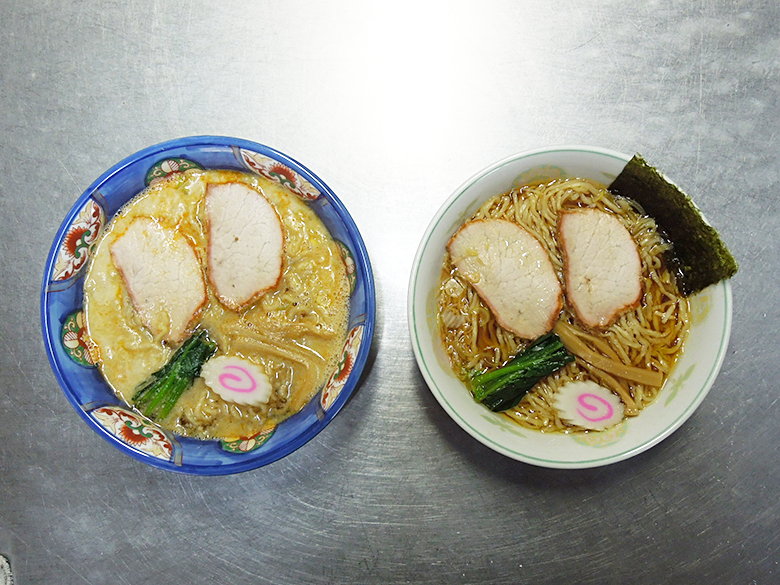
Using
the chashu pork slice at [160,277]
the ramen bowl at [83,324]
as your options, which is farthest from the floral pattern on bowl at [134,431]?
the chashu pork slice at [160,277]

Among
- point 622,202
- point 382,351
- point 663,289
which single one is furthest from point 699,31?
point 382,351

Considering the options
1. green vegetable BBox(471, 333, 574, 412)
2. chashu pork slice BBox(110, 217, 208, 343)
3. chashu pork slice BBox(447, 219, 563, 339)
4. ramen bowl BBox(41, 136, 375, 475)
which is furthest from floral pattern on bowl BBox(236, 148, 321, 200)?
green vegetable BBox(471, 333, 574, 412)

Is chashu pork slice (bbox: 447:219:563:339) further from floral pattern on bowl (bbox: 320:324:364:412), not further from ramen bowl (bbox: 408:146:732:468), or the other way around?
floral pattern on bowl (bbox: 320:324:364:412)

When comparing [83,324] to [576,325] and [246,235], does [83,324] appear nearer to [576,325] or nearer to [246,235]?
[246,235]

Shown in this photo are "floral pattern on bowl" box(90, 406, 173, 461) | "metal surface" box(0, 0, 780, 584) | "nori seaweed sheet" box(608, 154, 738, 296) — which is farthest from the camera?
"metal surface" box(0, 0, 780, 584)

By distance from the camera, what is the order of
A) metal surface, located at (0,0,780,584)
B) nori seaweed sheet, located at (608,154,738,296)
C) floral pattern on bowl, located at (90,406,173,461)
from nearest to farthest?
nori seaweed sheet, located at (608,154,738,296) → floral pattern on bowl, located at (90,406,173,461) → metal surface, located at (0,0,780,584)

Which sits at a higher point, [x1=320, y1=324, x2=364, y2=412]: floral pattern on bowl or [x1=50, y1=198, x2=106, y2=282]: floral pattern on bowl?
[x1=50, y1=198, x2=106, y2=282]: floral pattern on bowl

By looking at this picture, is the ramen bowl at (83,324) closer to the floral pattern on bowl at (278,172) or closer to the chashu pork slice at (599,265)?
the floral pattern on bowl at (278,172)
